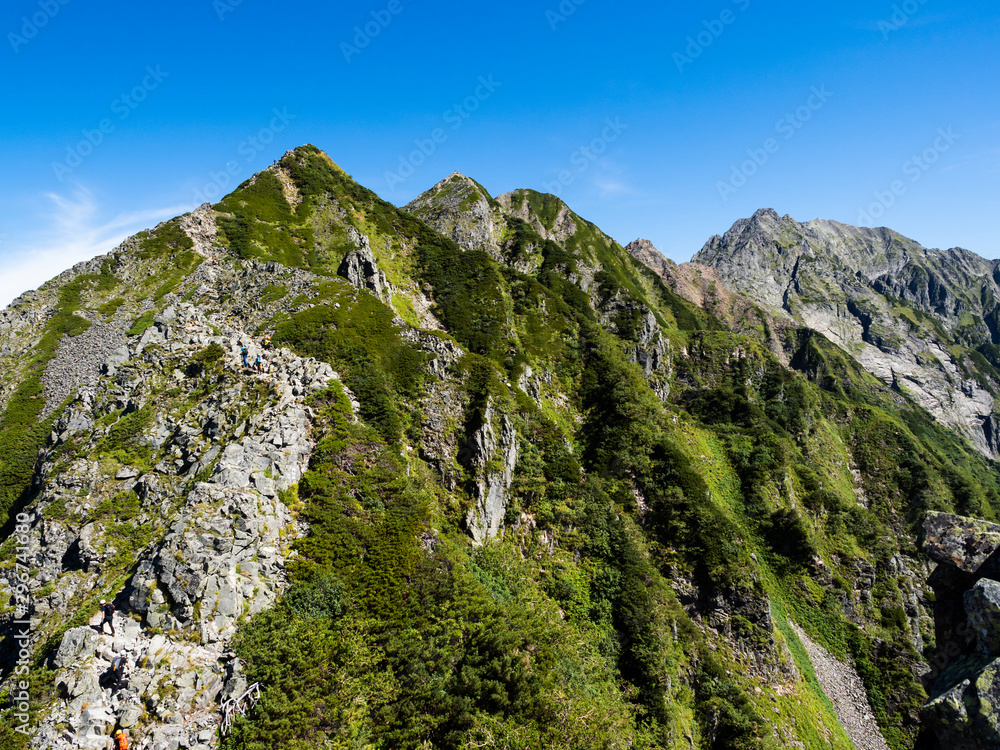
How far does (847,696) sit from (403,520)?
A: 41689 mm

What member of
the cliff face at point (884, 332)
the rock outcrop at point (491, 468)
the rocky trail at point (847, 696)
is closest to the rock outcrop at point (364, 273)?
the rock outcrop at point (491, 468)

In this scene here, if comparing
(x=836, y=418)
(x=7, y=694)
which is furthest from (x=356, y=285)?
(x=836, y=418)

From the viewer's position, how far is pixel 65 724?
15.1 meters

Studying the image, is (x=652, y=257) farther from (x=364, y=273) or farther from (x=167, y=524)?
(x=167, y=524)

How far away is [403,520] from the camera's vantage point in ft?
87.1

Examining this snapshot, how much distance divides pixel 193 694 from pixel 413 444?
19860 millimetres

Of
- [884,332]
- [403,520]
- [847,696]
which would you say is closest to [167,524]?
[403,520]

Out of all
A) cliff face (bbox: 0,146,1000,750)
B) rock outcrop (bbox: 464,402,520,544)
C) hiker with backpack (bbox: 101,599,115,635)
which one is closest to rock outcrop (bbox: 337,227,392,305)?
cliff face (bbox: 0,146,1000,750)

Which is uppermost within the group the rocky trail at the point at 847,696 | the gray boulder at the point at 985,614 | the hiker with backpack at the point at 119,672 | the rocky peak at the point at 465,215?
the rocky peak at the point at 465,215

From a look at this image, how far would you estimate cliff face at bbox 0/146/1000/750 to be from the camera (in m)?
18.3

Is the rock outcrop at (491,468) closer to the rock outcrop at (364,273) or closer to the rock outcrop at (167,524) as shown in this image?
the rock outcrop at (167,524)

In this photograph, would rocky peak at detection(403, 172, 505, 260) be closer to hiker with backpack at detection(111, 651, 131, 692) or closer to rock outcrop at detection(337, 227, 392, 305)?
rock outcrop at detection(337, 227, 392, 305)

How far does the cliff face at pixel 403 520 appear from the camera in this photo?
60.0 ft

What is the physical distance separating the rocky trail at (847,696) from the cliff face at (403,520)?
0.73 ft
